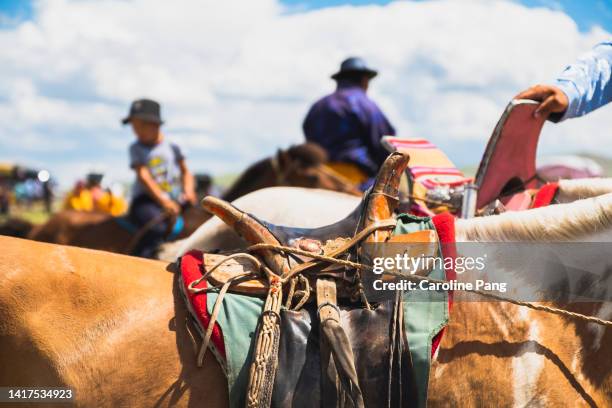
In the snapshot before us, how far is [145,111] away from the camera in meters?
5.66

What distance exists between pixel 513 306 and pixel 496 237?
23 cm

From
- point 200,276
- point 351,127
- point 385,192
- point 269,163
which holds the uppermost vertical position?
point 351,127

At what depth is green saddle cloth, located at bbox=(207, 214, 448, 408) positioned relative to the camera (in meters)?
1.71

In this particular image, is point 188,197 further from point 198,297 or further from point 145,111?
point 198,297

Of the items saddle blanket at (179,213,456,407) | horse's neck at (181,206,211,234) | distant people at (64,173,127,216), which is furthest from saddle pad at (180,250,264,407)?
distant people at (64,173,127,216)

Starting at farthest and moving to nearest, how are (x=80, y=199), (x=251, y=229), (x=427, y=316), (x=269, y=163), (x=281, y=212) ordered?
1. (x=80, y=199)
2. (x=269, y=163)
3. (x=281, y=212)
4. (x=251, y=229)
5. (x=427, y=316)

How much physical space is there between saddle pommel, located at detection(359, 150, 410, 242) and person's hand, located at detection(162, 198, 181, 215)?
4079 millimetres

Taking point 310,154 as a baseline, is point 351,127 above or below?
above

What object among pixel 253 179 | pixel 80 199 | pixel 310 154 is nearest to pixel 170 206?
pixel 253 179

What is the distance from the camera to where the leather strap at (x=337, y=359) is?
65.7 inches

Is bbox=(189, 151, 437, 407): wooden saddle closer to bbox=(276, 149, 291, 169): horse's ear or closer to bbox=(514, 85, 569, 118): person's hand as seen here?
bbox=(514, 85, 569, 118): person's hand

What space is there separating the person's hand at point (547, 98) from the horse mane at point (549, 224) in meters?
1.05

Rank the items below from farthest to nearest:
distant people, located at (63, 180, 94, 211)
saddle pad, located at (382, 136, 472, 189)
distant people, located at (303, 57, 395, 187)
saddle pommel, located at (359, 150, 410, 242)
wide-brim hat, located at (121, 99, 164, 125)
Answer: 1. distant people, located at (63, 180, 94, 211)
2. distant people, located at (303, 57, 395, 187)
3. wide-brim hat, located at (121, 99, 164, 125)
4. saddle pad, located at (382, 136, 472, 189)
5. saddle pommel, located at (359, 150, 410, 242)

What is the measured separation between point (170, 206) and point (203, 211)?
13.6 inches
